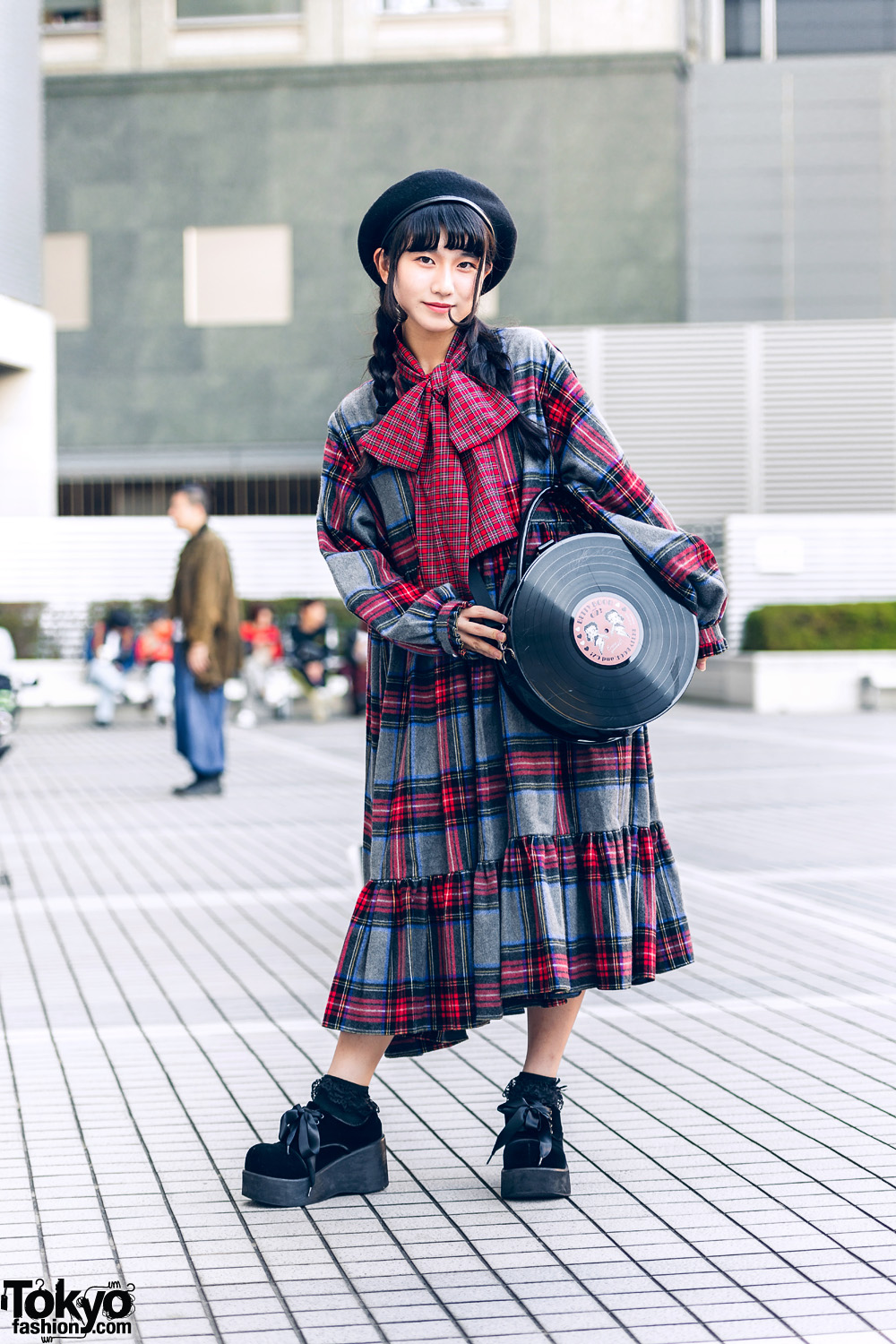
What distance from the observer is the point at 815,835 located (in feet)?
28.8

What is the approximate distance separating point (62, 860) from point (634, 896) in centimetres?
538

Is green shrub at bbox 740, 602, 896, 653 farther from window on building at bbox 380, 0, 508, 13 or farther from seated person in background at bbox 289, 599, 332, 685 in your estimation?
window on building at bbox 380, 0, 508, 13

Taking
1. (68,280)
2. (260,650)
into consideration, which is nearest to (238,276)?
(68,280)

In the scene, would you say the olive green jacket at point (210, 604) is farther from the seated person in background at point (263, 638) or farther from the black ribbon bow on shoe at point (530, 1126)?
the seated person in background at point (263, 638)

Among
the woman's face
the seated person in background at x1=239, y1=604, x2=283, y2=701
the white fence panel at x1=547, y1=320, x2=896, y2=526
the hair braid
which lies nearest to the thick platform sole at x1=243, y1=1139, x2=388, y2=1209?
the hair braid

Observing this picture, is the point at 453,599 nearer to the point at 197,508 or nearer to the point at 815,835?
the point at 815,835

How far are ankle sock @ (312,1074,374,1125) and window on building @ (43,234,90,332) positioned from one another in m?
25.2

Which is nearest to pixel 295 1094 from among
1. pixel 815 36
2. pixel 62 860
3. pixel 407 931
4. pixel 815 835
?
pixel 407 931

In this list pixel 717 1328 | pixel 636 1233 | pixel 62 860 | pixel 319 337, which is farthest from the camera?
pixel 319 337

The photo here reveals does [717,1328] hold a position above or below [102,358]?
below

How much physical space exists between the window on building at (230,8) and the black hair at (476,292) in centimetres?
2500

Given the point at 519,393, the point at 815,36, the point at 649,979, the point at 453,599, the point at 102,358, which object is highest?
the point at 815,36

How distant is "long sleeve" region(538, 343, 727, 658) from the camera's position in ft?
11.1

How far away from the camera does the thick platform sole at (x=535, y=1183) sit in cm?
342
